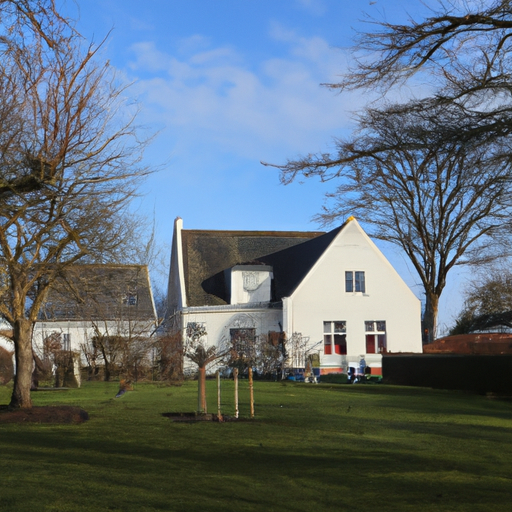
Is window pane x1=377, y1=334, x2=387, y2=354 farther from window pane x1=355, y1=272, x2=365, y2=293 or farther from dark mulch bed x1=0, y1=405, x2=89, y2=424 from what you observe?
dark mulch bed x1=0, y1=405, x2=89, y2=424

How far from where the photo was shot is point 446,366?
2583cm

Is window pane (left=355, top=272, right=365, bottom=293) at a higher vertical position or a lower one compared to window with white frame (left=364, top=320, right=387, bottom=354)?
higher

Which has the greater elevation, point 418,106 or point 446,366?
point 418,106

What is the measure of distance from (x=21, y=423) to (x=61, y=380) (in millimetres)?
14107

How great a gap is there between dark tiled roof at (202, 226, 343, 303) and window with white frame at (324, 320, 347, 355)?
117 inches

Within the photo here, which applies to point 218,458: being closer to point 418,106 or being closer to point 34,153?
point 418,106

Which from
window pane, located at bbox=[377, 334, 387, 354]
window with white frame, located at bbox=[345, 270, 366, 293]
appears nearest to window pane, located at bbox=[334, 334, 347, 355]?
window pane, located at bbox=[377, 334, 387, 354]

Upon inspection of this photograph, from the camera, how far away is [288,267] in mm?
41000

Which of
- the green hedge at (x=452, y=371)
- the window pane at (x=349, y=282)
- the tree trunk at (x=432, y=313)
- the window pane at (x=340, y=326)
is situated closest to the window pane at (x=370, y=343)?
the window pane at (x=340, y=326)

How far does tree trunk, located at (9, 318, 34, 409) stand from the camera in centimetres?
1500

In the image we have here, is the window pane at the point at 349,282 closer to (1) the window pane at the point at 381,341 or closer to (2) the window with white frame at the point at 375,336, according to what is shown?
(2) the window with white frame at the point at 375,336

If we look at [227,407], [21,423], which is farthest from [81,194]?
[227,407]

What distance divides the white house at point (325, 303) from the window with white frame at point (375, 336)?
0.05 metres

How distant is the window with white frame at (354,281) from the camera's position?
127ft
